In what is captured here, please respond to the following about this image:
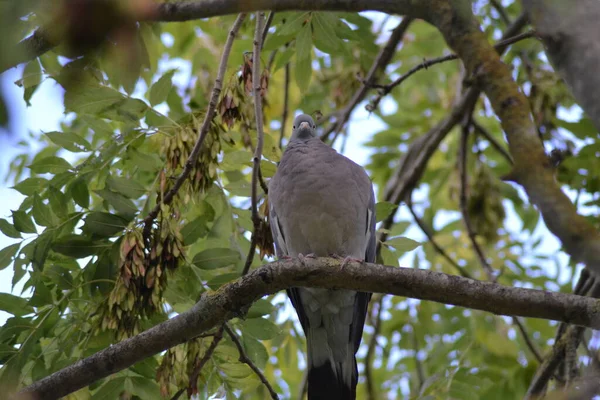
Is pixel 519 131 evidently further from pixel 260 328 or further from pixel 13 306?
pixel 13 306

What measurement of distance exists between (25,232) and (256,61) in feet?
Answer: 4.98

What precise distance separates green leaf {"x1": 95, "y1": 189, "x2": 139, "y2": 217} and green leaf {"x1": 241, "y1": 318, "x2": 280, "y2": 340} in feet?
2.91

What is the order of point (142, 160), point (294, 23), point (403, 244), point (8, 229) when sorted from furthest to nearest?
Result: point (294, 23)
point (403, 244)
point (142, 160)
point (8, 229)

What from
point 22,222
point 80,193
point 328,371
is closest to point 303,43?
point 80,193

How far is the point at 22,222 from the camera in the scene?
354 centimetres

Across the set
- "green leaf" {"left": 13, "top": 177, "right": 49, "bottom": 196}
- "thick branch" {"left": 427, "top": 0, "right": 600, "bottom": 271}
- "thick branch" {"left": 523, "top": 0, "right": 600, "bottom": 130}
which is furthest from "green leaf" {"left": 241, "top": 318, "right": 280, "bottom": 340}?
"thick branch" {"left": 523, "top": 0, "right": 600, "bottom": 130}

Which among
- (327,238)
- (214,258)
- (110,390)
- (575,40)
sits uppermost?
(327,238)

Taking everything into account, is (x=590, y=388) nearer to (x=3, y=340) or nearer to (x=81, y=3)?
(x=81, y=3)

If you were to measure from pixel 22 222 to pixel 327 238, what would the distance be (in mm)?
1895

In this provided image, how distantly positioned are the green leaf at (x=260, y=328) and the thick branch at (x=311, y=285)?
Result: 564mm

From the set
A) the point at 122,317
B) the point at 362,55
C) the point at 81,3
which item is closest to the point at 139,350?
the point at 122,317

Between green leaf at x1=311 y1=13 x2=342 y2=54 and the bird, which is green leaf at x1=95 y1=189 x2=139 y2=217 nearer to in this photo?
the bird

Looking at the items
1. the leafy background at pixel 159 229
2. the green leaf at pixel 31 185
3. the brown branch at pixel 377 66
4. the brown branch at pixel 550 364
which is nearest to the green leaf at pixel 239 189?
the leafy background at pixel 159 229

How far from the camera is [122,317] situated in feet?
11.1
